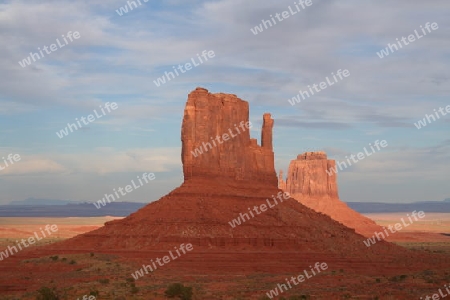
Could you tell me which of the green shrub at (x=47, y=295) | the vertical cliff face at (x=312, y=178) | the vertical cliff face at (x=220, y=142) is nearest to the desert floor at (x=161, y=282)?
the green shrub at (x=47, y=295)

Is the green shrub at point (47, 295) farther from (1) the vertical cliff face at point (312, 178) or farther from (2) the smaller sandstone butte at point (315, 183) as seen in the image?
(1) the vertical cliff face at point (312, 178)

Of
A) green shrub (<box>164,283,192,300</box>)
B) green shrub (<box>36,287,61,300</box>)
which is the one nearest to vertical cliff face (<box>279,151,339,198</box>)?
green shrub (<box>164,283,192,300</box>)

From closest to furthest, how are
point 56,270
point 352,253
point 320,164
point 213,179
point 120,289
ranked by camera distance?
point 120,289 < point 56,270 < point 352,253 < point 213,179 < point 320,164

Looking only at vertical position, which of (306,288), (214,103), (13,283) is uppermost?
(214,103)

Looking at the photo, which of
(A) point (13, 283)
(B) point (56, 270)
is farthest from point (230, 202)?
(A) point (13, 283)

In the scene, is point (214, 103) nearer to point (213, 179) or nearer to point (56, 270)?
point (213, 179)

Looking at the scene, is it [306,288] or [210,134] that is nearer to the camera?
[306,288]
